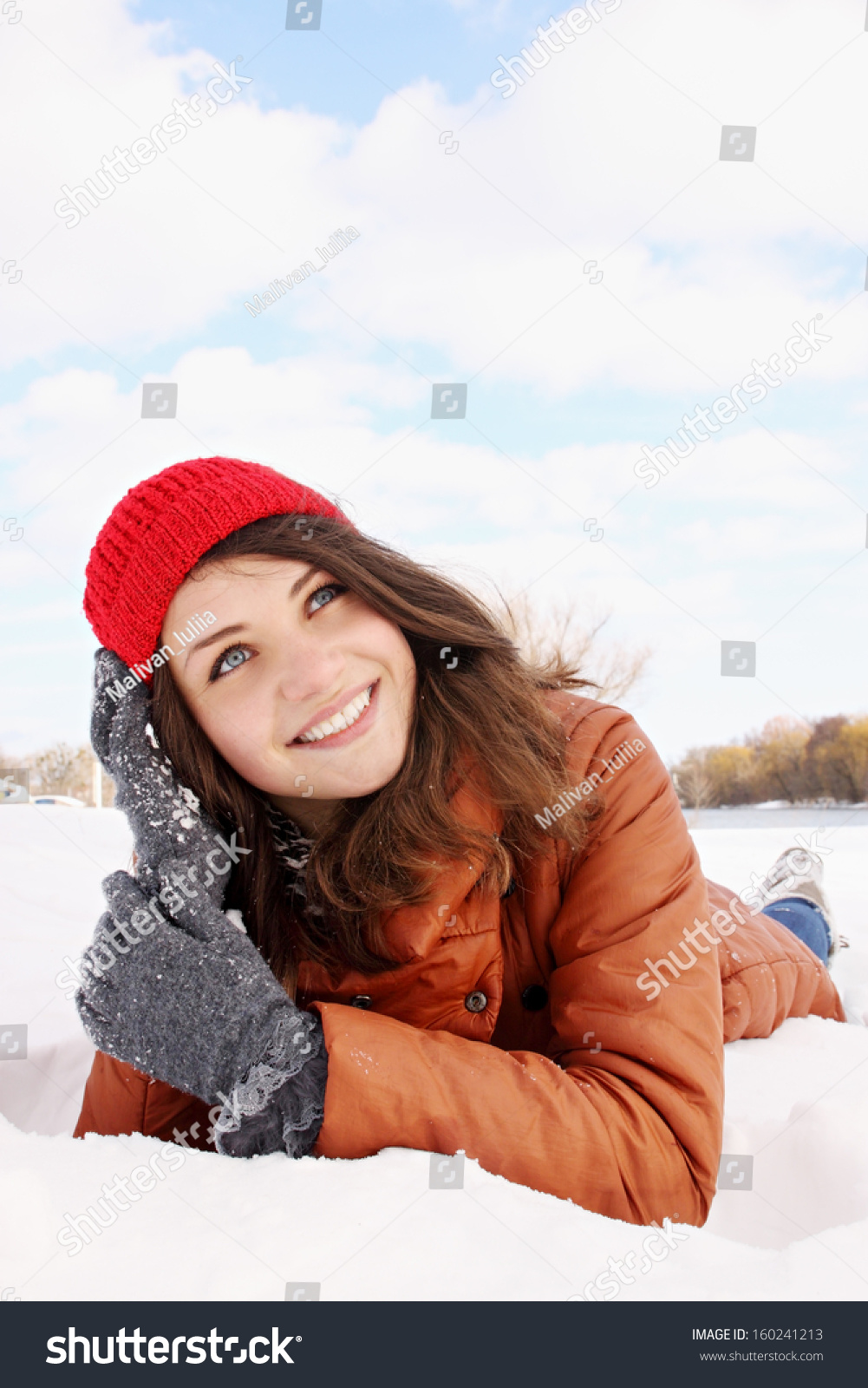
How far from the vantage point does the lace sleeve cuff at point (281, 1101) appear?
1502 mm

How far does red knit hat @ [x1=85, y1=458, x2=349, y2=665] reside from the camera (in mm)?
1961

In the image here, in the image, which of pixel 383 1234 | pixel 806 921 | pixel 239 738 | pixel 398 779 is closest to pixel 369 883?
pixel 398 779

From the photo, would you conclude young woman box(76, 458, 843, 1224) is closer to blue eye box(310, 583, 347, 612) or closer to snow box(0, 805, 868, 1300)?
blue eye box(310, 583, 347, 612)

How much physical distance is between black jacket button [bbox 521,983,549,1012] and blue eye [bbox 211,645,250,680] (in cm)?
93

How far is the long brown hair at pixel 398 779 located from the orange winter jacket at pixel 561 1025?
0.05m

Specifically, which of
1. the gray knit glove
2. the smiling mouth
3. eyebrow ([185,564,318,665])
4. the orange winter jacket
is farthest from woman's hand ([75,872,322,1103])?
eyebrow ([185,564,318,665])

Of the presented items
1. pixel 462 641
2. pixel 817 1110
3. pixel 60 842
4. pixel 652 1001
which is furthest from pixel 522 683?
pixel 60 842

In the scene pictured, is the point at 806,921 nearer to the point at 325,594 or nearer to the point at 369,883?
the point at 369,883

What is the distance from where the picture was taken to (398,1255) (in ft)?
3.82

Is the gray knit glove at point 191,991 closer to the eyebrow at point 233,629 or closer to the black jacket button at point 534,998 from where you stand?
the eyebrow at point 233,629

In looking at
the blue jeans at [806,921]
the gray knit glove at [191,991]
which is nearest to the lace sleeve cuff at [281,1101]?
the gray knit glove at [191,991]

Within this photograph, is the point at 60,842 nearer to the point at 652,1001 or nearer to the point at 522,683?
the point at 522,683
